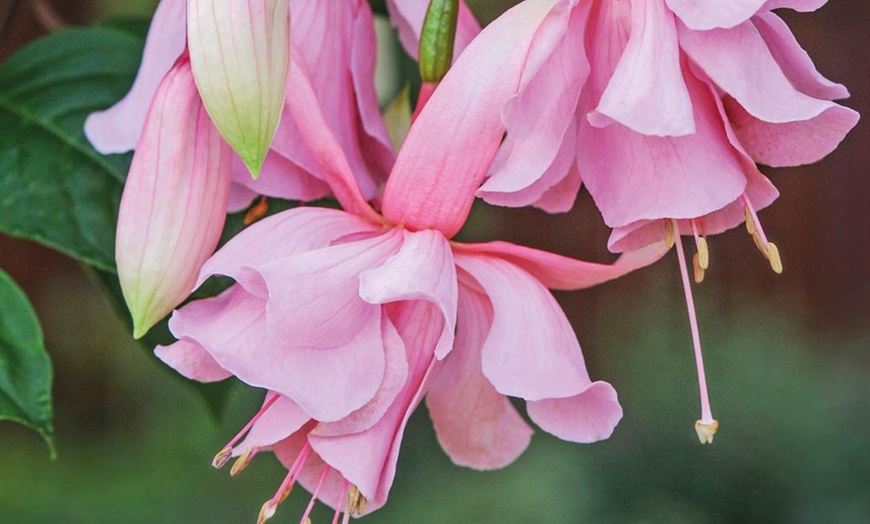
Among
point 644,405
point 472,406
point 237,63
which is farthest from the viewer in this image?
point 644,405

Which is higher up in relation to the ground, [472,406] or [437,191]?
[437,191]

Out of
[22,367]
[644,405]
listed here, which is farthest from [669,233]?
[644,405]

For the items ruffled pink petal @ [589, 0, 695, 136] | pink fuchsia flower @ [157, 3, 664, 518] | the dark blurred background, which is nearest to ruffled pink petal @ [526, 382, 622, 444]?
pink fuchsia flower @ [157, 3, 664, 518]

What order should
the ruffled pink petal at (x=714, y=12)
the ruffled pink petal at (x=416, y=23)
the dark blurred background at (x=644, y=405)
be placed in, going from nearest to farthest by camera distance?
the ruffled pink petal at (x=714, y=12) → the ruffled pink petal at (x=416, y=23) → the dark blurred background at (x=644, y=405)

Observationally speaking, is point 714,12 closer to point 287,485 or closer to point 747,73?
point 747,73

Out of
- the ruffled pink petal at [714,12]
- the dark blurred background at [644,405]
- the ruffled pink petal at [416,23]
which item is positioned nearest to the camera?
the ruffled pink petal at [714,12]

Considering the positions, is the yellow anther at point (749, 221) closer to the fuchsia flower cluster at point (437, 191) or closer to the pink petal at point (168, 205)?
the fuchsia flower cluster at point (437, 191)

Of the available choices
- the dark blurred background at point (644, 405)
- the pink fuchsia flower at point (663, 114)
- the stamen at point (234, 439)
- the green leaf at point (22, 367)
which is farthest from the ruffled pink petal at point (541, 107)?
the dark blurred background at point (644, 405)

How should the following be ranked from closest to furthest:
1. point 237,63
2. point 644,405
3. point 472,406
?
point 237,63 < point 472,406 < point 644,405
